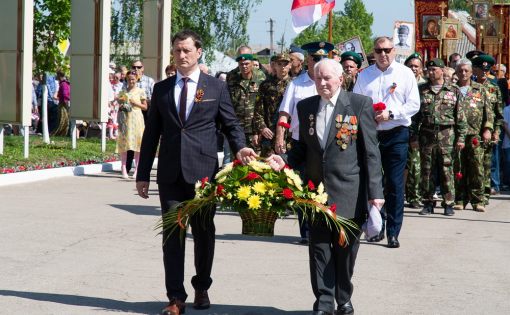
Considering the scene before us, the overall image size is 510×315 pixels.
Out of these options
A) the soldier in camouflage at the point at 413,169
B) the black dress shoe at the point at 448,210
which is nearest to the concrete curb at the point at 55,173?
the soldier in camouflage at the point at 413,169

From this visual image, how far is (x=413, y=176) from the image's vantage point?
50.1 feet

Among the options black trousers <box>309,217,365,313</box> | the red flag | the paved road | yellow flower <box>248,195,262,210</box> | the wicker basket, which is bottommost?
the paved road

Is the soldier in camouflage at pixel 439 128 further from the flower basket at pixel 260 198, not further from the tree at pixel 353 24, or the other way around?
the tree at pixel 353 24

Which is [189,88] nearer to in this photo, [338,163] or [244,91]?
[338,163]

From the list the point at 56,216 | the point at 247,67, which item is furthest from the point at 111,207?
the point at 247,67

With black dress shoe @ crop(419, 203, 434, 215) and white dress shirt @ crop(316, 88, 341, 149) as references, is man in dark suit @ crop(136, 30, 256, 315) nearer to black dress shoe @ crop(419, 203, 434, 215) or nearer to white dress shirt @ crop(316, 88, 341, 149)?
white dress shirt @ crop(316, 88, 341, 149)

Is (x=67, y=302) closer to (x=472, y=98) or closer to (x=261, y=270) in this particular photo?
(x=261, y=270)

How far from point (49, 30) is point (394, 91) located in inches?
605

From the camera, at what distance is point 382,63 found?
11.2 m

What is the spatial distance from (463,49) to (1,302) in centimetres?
6203

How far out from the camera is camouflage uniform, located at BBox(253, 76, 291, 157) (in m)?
12.9

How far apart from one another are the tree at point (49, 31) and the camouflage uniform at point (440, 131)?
40.2 ft

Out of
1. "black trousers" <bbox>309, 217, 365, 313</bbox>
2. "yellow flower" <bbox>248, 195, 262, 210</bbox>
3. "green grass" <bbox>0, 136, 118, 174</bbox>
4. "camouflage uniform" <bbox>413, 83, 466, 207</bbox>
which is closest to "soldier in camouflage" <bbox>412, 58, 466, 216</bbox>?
"camouflage uniform" <bbox>413, 83, 466, 207</bbox>

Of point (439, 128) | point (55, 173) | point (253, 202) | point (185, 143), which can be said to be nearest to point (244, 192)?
point (253, 202)
